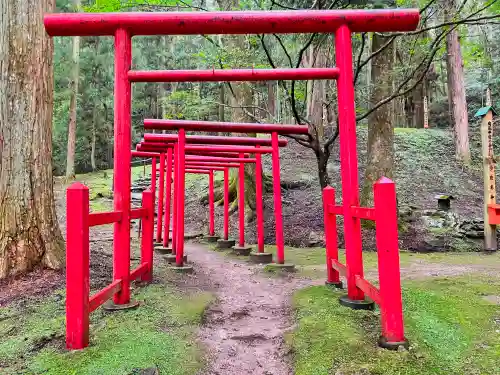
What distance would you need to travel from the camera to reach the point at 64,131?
65.6 feet

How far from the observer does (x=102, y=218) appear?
8.98 ft

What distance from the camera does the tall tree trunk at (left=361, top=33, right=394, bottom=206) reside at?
8109mm

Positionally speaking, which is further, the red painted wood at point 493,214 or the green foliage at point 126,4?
the green foliage at point 126,4

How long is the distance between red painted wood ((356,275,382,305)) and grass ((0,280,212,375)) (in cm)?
121

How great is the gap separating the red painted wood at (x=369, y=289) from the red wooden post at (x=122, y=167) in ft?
6.23

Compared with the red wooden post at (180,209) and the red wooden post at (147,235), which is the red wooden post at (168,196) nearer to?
the red wooden post at (180,209)

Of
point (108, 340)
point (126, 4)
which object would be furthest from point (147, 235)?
point (126, 4)

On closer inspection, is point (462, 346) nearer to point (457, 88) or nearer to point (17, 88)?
point (17, 88)

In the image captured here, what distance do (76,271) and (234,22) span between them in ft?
7.81

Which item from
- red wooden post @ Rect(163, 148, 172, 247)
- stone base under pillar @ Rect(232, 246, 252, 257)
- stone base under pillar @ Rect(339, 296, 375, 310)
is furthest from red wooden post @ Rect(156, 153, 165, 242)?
stone base under pillar @ Rect(339, 296, 375, 310)

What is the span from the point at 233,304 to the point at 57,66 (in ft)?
56.1

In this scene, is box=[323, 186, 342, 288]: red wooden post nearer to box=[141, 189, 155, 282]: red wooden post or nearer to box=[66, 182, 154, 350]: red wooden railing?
box=[141, 189, 155, 282]: red wooden post

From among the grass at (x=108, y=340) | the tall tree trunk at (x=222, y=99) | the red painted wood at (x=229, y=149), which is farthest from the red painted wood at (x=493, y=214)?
the tall tree trunk at (x=222, y=99)

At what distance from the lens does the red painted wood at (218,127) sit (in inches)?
206
